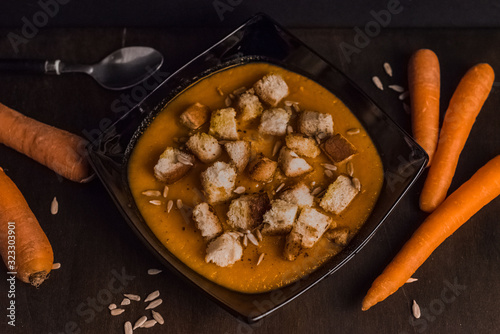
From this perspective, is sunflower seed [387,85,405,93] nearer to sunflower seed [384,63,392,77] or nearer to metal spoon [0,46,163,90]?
sunflower seed [384,63,392,77]

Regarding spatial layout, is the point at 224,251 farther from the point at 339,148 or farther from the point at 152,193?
the point at 339,148

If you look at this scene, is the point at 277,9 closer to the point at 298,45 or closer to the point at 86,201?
the point at 298,45

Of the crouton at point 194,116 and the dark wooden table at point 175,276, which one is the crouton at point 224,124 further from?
the dark wooden table at point 175,276

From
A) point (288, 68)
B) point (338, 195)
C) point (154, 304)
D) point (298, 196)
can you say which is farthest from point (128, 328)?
point (288, 68)

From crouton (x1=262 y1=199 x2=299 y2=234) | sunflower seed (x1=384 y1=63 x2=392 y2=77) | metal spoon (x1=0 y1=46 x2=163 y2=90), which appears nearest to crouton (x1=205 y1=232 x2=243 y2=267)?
crouton (x1=262 y1=199 x2=299 y2=234)

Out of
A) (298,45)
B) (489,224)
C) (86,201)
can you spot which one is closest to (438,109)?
(489,224)
